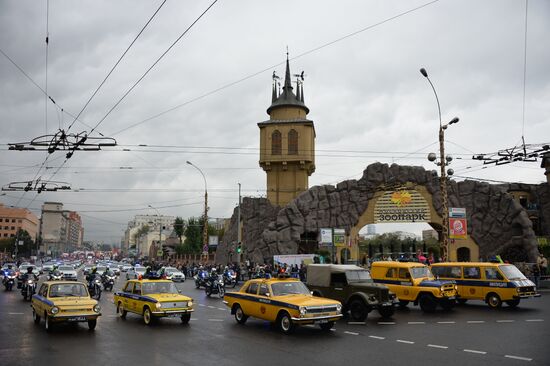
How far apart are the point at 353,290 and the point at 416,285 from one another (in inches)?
140

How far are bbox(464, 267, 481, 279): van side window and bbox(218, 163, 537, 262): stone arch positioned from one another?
26624 mm

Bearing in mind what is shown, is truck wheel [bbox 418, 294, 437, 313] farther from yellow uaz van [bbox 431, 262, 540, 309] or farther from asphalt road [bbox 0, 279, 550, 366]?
yellow uaz van [bbox 431, 262, 540, 309]

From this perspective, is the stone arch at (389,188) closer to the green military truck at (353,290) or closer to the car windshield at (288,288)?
the green military truck at (353,290)

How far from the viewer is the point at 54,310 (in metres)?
12.5

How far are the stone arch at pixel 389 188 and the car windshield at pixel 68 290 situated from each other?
3373cm

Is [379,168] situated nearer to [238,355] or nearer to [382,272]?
[382,272]

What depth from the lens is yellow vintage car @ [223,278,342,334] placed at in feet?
41.1

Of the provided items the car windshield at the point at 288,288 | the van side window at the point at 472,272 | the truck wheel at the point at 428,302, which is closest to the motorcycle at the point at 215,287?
the truck wheel at the point at 428,302

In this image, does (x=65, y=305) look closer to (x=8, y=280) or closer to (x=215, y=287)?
(x=215, y=287)

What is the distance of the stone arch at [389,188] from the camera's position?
4395cm

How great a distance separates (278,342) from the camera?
11547 millimetres

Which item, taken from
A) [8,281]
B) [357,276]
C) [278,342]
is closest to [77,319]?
[278,342]

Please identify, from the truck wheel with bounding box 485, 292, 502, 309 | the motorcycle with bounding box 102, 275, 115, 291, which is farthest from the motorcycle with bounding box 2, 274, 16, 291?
the truck wheel with bounding box 485, 292, 502, 309

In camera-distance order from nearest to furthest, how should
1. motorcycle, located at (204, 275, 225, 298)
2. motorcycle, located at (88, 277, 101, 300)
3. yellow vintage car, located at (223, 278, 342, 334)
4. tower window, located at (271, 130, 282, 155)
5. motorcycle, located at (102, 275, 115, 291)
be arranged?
yellow vintage car, located at (223, 278, 342, 334) < motorcycle, located at (88, 277, 101, 300) < motorcycle, located at (204, 275, 225, 298) < motorcycle, located at (102, 275, 115, 291) < tower window, located at (271, 130, 282, 155)
